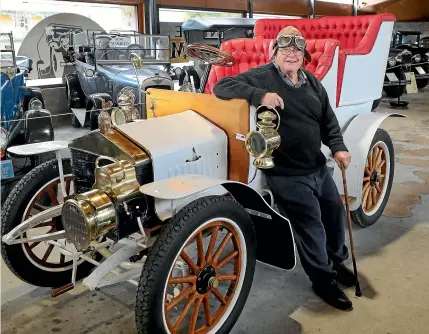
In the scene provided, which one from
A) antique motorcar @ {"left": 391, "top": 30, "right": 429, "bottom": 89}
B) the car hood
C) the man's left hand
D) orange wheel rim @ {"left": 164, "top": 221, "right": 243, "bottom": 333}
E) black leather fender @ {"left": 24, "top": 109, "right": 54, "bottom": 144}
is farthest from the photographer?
antique motorcar @ {"left": 391, "top": 30, "right": 429, "bottom": 89}

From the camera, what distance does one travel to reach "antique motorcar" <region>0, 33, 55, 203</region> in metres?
3.33

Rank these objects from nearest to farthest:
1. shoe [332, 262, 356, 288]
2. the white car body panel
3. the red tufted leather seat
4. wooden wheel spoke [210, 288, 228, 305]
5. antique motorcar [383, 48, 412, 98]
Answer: wooden wheel spoke [210, 288, 228, 305]
the white car body panel
shoe [332, 262, 356, 288]
the red tufted leather seat
antique motorcar [383, 48, 412, 98]

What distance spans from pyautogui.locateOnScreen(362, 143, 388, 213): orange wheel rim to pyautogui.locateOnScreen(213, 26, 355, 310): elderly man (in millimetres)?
968

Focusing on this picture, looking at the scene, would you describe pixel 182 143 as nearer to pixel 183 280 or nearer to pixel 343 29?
pixel 183 280

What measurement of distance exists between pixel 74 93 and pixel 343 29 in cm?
467

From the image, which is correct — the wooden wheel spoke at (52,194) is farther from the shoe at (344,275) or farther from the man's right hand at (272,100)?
the shoe at (344,275)

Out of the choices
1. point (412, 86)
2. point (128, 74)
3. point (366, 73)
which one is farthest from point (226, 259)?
point (412, 86)

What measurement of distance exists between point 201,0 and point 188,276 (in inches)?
429

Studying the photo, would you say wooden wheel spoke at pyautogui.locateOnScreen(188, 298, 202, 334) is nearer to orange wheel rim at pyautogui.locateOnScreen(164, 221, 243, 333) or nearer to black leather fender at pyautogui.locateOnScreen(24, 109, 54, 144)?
orange wheel rim at pyautogui.locateOnScreen(164, 221, 243, 333)

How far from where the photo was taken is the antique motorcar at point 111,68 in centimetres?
652

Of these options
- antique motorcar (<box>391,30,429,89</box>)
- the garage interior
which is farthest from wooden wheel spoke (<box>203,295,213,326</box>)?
antique motorcar (<box>391,30,429,89</box>)

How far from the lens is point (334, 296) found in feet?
7.69

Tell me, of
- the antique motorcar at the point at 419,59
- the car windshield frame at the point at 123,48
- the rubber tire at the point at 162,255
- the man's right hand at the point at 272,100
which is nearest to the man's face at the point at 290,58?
the man's right hand at the point at 272,100

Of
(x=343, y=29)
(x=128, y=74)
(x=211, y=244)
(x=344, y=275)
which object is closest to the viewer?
(x=211, y=244)
